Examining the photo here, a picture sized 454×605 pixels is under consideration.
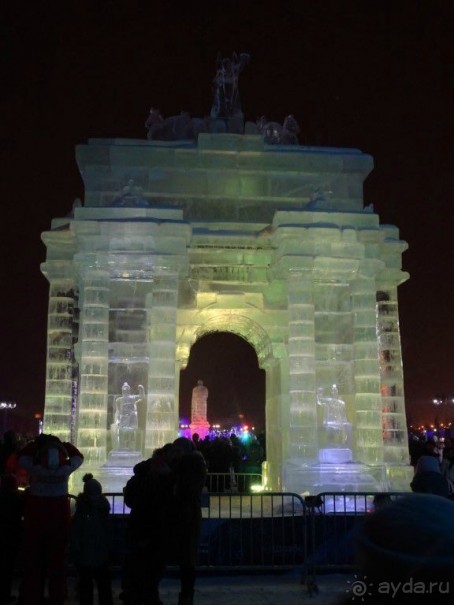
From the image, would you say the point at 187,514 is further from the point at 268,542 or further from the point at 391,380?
the point at 391,380

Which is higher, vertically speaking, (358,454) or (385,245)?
(385,245)

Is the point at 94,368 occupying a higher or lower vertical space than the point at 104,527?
higher

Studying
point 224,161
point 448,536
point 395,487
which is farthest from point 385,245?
point 448,536

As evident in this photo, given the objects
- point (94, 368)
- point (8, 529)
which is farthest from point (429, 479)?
point (94, 368)

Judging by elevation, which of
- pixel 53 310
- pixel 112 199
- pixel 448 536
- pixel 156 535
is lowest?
pixel 156 535

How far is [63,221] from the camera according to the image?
19.3m

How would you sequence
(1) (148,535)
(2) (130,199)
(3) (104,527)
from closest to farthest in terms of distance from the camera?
(1) (148,535) < (3) (104,527) < (2) (130,199)

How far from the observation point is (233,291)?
63.2 ft

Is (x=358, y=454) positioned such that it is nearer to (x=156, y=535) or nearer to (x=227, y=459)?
(x=227, y=459)

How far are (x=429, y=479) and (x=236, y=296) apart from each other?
10.7 m

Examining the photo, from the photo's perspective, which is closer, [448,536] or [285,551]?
[448,536]

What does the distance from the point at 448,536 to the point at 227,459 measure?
18.1 m

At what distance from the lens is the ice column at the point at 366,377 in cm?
1706

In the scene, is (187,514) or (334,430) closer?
(187,514)
